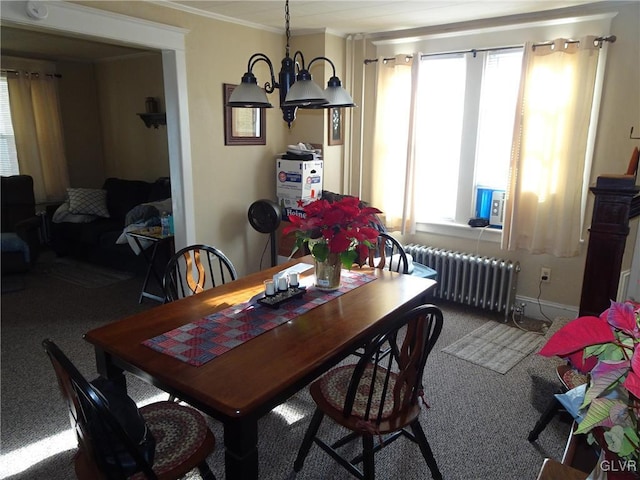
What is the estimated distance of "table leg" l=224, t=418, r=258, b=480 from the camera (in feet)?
4.27

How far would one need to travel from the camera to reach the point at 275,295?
2.05m

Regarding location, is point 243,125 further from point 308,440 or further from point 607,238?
point 607,238

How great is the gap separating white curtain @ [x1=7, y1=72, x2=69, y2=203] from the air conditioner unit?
17.6 ft

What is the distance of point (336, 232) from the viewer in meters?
2.00

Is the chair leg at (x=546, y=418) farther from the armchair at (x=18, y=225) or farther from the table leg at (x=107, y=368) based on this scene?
the armchair at (x=18, y=225)

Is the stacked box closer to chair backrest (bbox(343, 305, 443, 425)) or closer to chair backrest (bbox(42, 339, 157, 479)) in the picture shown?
chair backrest (bbox(343, 305, 443, 425))

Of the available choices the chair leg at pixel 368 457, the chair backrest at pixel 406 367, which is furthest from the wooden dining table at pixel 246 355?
the chair leg at pixel 368 457

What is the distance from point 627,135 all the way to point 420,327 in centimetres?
258

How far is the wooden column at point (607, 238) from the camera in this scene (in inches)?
76.9

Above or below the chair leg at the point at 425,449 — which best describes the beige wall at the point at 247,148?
above

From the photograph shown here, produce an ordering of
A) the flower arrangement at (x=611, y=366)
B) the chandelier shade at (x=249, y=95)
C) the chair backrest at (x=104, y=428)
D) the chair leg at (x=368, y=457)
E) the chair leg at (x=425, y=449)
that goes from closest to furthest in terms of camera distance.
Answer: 1. the flower arrangement at (x=611, y=366)
2. the chair backrest at (x=104, y=428)
3. the chair leg at (x=368, y=457)
4. the chair leg at (x=425, y=449)
5. the chandelier shade at (x=249, y=95)

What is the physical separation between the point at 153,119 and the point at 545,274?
4676 millimetres

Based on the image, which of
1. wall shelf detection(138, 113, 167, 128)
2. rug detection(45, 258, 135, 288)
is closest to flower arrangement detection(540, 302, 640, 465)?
rug detection(45, 258, 135, 288)

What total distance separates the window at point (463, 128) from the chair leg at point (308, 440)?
2.63 meters
